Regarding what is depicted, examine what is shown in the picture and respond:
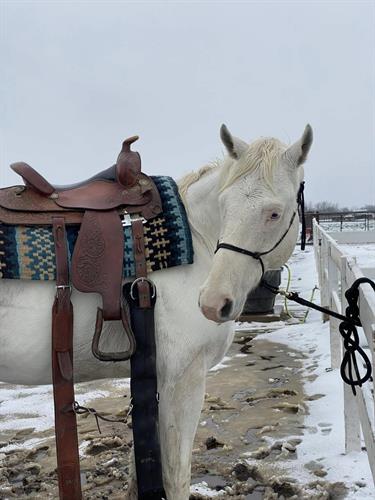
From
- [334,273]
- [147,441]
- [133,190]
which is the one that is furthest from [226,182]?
[334,273]

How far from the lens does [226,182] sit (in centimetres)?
193

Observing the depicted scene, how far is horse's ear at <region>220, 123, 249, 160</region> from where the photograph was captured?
193 centimetres

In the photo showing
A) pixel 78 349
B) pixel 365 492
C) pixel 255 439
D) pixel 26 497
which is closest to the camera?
pixel 78 349

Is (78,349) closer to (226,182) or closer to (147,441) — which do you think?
(147,441)

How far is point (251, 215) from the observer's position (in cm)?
181

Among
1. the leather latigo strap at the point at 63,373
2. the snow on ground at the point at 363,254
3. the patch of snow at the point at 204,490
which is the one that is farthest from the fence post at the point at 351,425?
the snow on ground at the point at 363,254

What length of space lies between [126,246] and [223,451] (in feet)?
5.75

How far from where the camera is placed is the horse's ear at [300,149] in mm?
1875

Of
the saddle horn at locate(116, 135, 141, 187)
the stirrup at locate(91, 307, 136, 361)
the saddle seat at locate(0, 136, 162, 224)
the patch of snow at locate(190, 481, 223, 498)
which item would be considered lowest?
the patch of snow at locate(190, 481, 223, 498)

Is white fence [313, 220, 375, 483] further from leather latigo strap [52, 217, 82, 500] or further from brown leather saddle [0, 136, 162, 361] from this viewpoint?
leather latigo strap [52, 217, 82, 500]

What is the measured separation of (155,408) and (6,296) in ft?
2.67

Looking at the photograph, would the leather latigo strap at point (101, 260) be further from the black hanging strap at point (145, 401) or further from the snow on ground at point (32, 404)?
the snow on ground at point (32, 404)

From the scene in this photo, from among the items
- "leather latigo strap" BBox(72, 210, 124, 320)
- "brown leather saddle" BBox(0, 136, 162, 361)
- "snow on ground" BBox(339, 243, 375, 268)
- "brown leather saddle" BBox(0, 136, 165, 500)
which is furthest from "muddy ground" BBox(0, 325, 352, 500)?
"snow on ground" BBox(339, 243, 375, 268)

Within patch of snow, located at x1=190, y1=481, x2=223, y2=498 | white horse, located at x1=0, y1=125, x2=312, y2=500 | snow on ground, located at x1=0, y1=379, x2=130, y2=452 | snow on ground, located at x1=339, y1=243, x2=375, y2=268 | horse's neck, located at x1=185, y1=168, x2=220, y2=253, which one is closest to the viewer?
white horse, located at x1=0, y1=125, x2=312, y2=500
